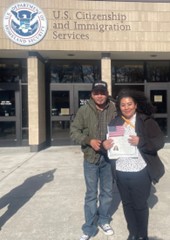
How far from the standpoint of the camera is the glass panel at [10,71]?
11.1m

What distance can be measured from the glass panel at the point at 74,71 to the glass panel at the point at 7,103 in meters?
1.60

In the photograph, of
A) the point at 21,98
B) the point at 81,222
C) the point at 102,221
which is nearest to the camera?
the point at 102,221

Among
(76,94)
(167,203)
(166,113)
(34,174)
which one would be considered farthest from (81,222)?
(166,113)

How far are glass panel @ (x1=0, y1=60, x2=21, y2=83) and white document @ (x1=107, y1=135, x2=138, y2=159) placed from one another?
29.1 ft

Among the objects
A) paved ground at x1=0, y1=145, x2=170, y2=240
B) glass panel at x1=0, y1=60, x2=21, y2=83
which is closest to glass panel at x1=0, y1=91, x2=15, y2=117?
glass panel at x1=0, y1=60, x2=21, y2=83

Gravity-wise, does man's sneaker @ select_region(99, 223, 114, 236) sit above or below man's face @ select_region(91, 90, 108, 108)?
below

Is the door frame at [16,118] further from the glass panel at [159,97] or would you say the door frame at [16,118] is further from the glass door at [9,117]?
the glass panel at [159,97]

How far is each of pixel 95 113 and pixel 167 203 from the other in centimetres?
208

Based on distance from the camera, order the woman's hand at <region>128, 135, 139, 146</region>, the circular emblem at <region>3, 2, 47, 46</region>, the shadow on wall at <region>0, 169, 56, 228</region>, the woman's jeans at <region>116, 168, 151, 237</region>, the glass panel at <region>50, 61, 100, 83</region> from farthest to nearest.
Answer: the glass panel at <region>50, 61, 100, 83</region> < the circular emblem at <region>3, 2, 47, 46</region> < the shadow on wall at <region>0, 169, 56, 228</region> < the woman's jeans at <region>116, 168, 151, 237</region> < the woman's hand at <region>128, 135, 139, 146</region>

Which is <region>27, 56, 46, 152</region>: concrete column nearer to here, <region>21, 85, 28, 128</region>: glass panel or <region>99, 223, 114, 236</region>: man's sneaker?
<region>21, 85, 28, 128</region>: glass panel

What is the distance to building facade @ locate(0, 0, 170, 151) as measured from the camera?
376 inches

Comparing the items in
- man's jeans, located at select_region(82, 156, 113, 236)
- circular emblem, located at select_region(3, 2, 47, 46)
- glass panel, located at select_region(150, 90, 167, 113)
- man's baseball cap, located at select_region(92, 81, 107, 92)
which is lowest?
man's jeans, located at select_region(82, 156, 113, 236)

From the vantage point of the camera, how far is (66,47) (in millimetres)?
9711

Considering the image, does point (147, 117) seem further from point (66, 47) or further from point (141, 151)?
point (66, 47)
